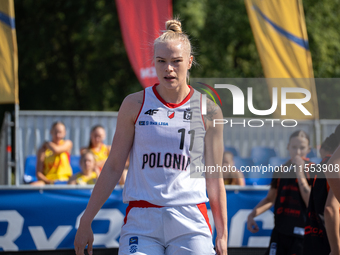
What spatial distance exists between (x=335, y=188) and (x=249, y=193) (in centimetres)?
328

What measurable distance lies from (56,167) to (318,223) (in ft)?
16.8

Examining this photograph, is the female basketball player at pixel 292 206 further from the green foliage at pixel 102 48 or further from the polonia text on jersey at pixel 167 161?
the green foliage at pixel 102 48

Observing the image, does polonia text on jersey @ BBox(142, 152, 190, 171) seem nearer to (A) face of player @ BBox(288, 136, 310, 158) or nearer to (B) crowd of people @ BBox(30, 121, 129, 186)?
(A) face of player @ BBox(288, 136, 310, 158)

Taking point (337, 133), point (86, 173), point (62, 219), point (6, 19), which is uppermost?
point (6, 19)

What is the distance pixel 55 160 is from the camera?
773 cm

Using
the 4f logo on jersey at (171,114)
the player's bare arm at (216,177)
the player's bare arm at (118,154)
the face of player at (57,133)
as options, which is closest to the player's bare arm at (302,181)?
the player's bare arm at (216,177)

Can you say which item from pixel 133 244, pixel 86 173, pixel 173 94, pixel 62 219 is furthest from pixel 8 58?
pixel 133 244

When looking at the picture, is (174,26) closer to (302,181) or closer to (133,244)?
(133,244)

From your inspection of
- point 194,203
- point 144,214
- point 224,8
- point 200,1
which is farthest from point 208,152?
point 224,8

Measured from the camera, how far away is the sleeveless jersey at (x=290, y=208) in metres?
4.68

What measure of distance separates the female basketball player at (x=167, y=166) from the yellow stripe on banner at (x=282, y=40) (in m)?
4.92

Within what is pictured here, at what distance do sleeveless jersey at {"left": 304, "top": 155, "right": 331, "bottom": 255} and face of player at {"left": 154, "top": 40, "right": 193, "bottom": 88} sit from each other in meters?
1.54

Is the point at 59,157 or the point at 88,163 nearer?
the point at 88,163

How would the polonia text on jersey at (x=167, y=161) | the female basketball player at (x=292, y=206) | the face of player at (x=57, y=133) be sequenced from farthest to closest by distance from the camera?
the face of player at (x=57, y=133)
the female basketball player at (x=292, y=206)
the polonia text on jersey at (x=167, y=161)
